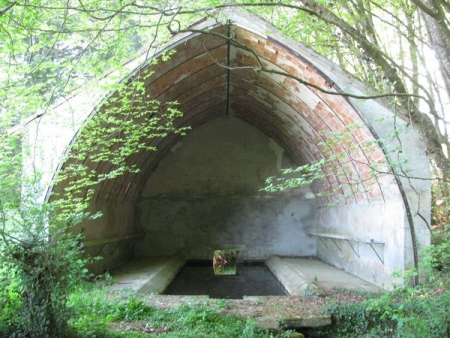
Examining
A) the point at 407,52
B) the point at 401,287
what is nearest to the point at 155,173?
the point at 407,52

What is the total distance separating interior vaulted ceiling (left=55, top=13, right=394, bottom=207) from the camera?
8.17m

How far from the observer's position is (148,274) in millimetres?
10586

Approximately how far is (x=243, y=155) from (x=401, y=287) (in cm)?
861

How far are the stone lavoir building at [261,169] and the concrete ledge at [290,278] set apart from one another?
125cm

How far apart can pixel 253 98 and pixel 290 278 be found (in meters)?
4.88

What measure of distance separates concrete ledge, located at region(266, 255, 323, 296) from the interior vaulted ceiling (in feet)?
6.93

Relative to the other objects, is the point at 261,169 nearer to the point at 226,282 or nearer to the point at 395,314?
the point at 226,282

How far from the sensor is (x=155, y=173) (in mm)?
14906

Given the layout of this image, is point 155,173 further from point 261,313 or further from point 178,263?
point 261,313

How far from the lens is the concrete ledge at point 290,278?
8.24m

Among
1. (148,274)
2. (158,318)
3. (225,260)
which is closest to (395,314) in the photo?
(158,318)

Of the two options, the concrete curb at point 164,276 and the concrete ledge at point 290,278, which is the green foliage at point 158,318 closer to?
the concrete curb at point 164,276

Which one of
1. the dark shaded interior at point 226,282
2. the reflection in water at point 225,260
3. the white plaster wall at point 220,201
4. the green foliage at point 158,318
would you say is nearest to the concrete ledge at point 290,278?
the dark shaded interior at point 226,282

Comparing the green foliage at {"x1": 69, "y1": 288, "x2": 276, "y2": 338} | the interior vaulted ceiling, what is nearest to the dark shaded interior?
the interior vaulted ceiling
